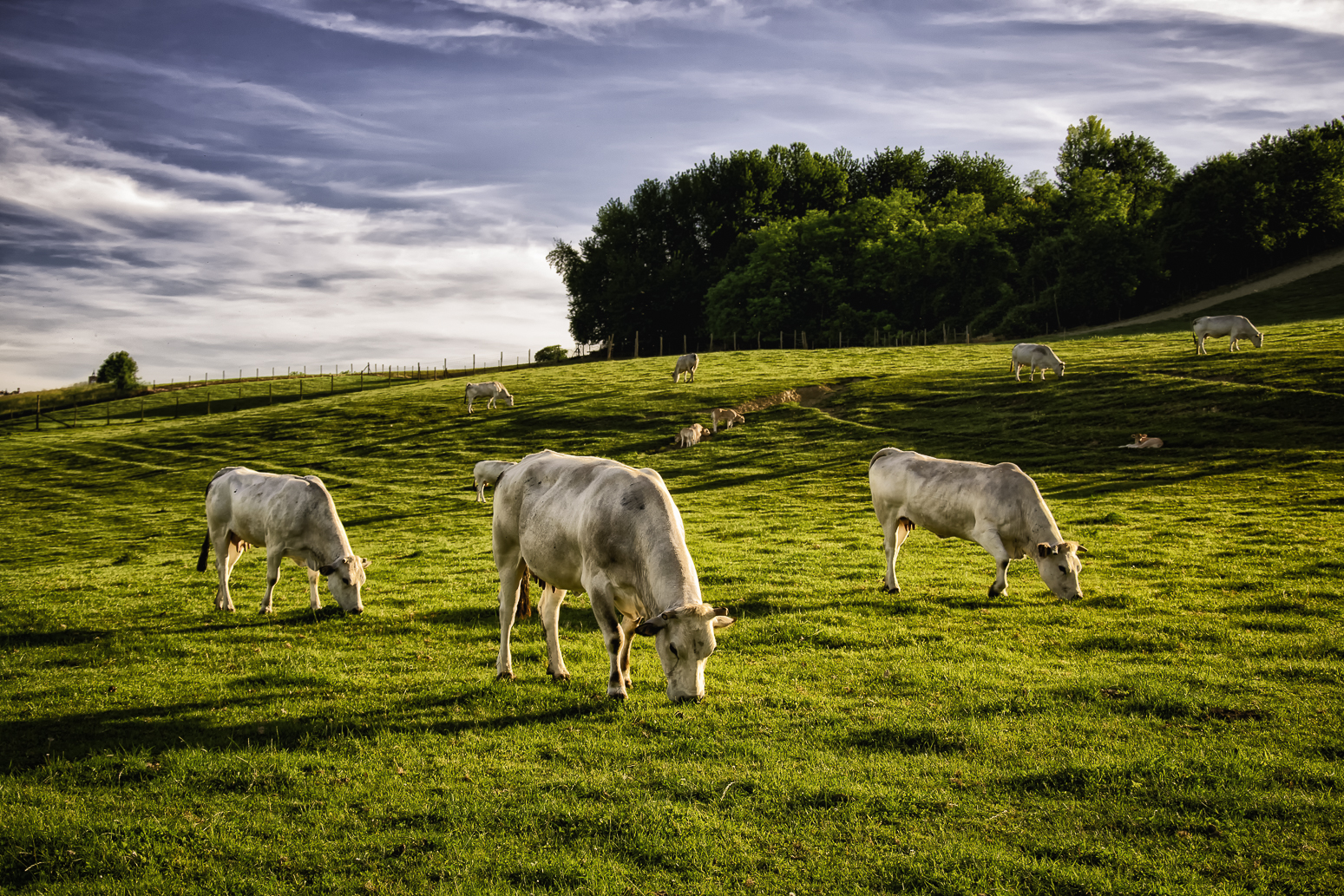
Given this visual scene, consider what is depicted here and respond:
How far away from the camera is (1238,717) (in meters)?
8.22

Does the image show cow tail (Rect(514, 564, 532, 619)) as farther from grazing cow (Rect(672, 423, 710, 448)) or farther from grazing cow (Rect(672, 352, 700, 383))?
grazing cow (Rect(672, 352, 700, 383))

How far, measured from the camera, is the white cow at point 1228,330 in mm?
42281

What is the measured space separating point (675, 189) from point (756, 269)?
964 inches

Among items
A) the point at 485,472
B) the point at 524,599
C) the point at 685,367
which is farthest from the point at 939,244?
the point at 524,599

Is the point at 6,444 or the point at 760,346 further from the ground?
the point at 760,346

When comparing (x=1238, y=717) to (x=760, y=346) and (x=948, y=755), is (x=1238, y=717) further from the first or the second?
(x=760, y=346)

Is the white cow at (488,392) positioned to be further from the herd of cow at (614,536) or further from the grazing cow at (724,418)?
the herd of cow at (614,536)

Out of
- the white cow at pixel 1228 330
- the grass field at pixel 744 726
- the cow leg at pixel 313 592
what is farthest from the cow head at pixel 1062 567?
the white cow at pixel 1228 330

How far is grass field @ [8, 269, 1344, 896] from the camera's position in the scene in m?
5.82

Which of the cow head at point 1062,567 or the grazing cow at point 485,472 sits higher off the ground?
the grazing cow at point 485,472

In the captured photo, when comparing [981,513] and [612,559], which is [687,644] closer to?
[612,559]

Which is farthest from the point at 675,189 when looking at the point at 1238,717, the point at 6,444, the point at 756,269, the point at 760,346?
the point at 1238,717

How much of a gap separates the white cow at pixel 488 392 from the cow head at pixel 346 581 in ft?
126

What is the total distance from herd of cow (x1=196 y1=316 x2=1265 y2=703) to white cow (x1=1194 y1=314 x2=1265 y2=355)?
33.7 metres
